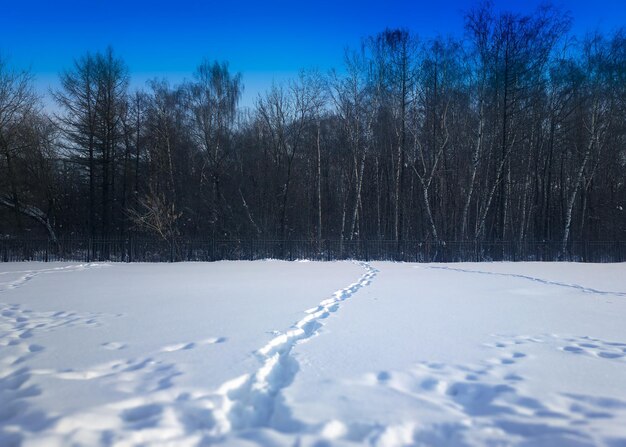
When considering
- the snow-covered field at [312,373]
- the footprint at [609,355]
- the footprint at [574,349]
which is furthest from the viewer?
the footprint at [574,349]

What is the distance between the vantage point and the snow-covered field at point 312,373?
2.60 m

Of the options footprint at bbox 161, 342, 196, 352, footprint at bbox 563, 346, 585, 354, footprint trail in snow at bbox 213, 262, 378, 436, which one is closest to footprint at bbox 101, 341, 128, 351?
footprint at bbox 161, 342, 196, 352

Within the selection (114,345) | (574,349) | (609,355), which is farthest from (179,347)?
(609,355)

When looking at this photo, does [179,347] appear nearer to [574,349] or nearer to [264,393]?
[264,393]

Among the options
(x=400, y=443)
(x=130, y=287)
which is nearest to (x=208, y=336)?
(x=400, y=443)

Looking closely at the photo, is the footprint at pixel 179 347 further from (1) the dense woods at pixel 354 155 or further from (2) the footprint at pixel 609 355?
(1) the dense woods at pixel 354 155

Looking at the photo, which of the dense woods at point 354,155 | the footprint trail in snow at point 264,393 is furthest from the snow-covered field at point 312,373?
the dense woods at point 354,155

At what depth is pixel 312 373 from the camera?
12.0 feet

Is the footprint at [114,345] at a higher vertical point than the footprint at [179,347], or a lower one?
higher

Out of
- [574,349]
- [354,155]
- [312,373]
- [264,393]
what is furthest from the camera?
[354,155]

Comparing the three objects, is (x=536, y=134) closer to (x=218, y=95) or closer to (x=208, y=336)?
(x=218, y=95)

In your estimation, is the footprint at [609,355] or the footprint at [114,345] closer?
the footprint at [609,355]

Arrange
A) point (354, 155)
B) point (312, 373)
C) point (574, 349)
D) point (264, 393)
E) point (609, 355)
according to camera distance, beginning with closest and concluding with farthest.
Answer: point (264, 393) < point (312, 373) < point (609, 355) < point (574, 349) < point (354, 155)

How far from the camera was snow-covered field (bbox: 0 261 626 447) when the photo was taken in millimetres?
2598
